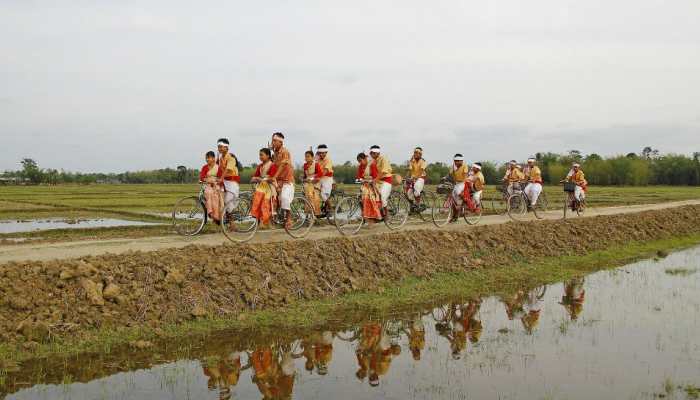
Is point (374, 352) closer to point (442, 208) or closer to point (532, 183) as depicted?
point (442, 208)

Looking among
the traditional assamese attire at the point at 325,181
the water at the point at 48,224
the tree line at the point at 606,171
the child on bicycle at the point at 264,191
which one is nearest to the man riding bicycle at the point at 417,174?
the traditional assamese attire at the point at 325,181

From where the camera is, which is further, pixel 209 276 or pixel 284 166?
pixel 284 166

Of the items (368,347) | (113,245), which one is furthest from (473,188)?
(368,347)

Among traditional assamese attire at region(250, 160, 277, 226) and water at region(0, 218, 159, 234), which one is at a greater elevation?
traditional assamese attire at region(250, 160, 277, 226)

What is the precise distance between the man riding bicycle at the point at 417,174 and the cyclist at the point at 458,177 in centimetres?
90

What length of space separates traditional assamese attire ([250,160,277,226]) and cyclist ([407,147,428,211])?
4796mm

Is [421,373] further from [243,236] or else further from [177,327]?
[243,236]

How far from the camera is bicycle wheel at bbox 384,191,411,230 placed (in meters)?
14.1

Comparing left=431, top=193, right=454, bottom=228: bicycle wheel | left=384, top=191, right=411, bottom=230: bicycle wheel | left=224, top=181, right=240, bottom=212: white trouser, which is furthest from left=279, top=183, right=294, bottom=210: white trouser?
left=431, top=193, right=454, bottom=228: bicycle wheel

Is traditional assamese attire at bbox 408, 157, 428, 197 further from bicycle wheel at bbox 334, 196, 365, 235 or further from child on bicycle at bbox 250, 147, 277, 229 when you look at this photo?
child on bicycle at bbox 250, 147, 277, 229

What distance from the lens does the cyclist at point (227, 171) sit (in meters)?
11.9

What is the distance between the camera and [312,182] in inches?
514

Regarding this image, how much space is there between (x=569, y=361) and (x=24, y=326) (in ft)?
20.9

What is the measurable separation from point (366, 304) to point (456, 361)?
303cm
